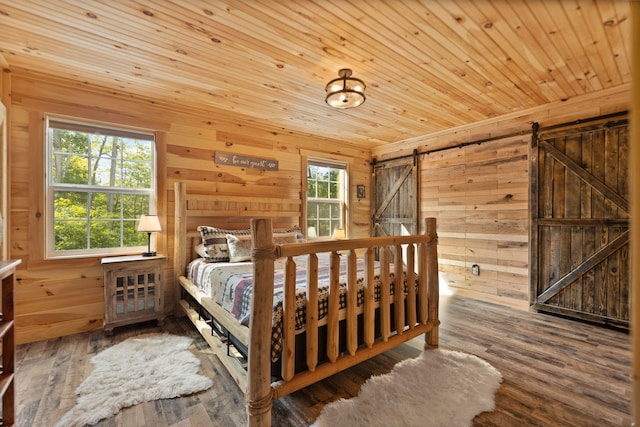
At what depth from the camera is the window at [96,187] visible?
9.24ft

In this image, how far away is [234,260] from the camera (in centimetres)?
304

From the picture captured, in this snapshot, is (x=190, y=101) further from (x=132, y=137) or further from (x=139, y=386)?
(x=139, y=386)

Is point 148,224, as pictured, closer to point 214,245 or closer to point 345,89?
point 214,245

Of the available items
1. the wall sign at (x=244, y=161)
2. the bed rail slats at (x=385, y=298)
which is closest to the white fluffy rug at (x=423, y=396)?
the bed rail slats at (x=385, y=298)

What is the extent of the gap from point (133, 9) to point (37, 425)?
97.8 inches

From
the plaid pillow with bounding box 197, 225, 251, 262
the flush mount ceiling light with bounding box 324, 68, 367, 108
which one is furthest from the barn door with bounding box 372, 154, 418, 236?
the plaid pillow with bounding box 197, 225, 251, 262

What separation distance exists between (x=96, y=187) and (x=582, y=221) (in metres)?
5.03

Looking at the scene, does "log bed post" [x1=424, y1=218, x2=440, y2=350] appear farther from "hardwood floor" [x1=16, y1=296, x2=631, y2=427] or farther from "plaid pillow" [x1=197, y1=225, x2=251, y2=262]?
"plaid pillow" [x1=197, y1=225, x2=251, y2=262]

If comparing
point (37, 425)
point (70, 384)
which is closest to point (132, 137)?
point (70, 384)

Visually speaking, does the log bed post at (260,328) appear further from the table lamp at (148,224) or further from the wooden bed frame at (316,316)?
the table lamp at (148,224)

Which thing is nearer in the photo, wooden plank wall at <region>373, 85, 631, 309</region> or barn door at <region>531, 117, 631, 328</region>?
barn door at <region>531, 117, 631, 328</region>

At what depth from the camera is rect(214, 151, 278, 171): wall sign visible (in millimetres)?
3725

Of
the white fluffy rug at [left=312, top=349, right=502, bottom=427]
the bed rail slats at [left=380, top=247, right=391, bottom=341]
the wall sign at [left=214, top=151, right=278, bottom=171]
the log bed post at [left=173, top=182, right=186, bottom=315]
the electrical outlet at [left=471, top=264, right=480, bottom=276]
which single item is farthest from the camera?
the electrical outlet at [left=471, top=264, right=480, bottom=276]

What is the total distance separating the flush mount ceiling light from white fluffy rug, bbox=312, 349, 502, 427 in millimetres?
2221
